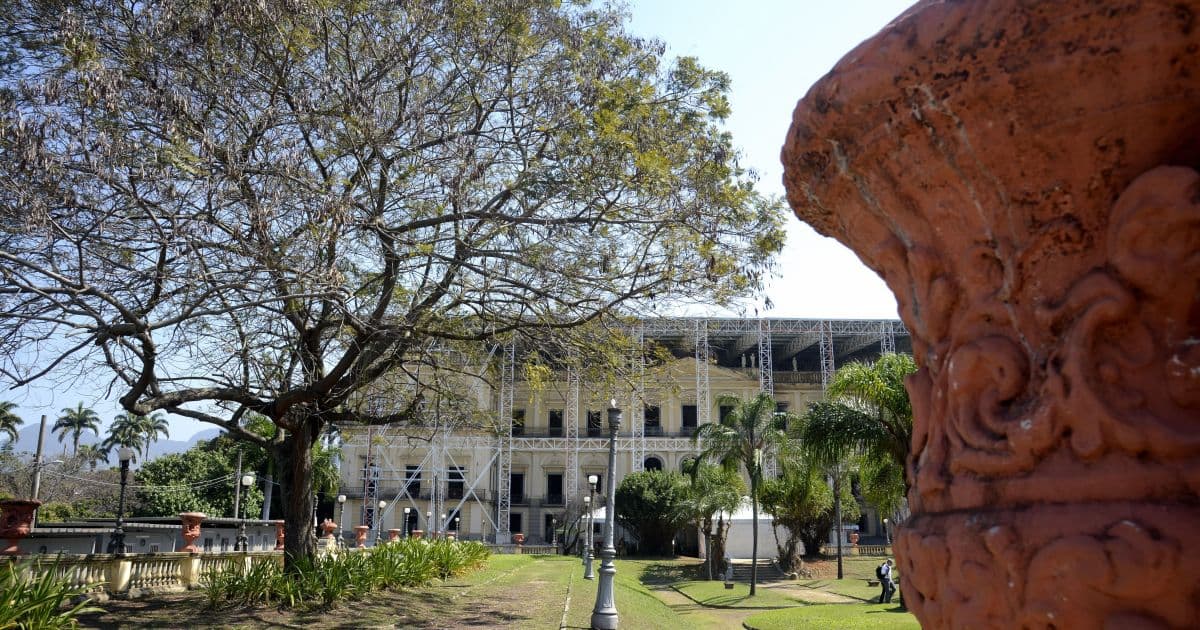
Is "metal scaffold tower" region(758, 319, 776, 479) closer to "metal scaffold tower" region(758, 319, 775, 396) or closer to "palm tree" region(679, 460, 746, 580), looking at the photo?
"metal scaffold tower" region(758, 319, 775, 396)

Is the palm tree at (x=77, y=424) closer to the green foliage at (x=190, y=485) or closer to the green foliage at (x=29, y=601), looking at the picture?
the green foliage at (x=190, y=485)

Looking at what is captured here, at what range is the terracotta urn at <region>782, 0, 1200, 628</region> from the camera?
185 centimetres

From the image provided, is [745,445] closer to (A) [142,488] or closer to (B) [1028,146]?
(B) [1028,146]

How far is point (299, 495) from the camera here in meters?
12.9

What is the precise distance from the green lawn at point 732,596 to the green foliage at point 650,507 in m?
10.2

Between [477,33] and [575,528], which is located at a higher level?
[477,33]

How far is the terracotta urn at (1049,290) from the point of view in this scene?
185cm

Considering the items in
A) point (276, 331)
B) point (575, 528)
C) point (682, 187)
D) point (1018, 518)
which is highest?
point (682, 187)

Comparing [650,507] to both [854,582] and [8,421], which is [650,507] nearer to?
[854,582]

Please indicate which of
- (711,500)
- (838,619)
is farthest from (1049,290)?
(711,500)

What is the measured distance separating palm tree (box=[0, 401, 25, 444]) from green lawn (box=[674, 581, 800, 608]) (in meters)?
32.7

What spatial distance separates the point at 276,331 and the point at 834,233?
1004 cm

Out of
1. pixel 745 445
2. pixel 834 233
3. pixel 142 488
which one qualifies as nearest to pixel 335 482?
pixel 142 488

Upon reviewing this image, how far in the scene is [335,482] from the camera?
36406mm
